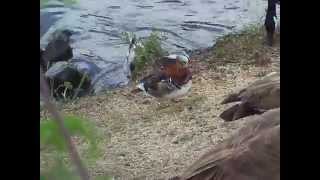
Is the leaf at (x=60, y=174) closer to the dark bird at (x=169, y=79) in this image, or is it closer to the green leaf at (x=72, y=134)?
the green leaf at (x=72, y=134)

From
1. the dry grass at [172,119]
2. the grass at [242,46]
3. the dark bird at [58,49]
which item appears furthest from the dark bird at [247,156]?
the dark bird at [58,49]

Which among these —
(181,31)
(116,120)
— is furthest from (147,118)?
(181,31)

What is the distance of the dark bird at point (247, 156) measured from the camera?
1.00 metres

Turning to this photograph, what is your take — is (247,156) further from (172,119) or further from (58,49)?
(58,49)

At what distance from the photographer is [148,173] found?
3.53 feet

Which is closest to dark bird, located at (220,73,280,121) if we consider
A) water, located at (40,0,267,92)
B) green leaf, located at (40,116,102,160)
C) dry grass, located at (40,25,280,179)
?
dry grass, located at (40,25,280,179)

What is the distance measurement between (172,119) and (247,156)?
175mm

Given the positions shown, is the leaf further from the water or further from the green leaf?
the water

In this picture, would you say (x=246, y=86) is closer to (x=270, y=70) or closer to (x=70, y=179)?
(x=270, y=70)

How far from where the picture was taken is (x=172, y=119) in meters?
1.09

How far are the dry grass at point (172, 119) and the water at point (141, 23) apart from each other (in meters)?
0.04

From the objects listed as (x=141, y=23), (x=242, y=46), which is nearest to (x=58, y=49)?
(x=141, y=23)

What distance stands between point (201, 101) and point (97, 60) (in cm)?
23
